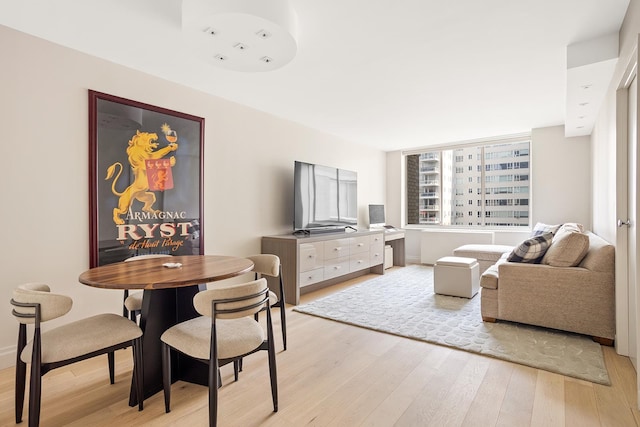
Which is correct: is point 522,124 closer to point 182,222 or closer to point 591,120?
point 591,120

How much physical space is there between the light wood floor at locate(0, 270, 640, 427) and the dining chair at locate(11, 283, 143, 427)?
27cm

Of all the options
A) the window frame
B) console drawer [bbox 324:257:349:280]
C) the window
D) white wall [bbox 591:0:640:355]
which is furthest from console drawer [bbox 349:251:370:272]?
white wall [bbox 591:0:640:355]

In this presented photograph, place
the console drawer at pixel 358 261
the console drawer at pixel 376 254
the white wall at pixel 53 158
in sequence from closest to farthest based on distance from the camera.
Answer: the white wall at pixel 53 158 → the console drawer at pixel 358 261 → the console drawer at pixel 376 254

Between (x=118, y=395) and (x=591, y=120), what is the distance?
18.3 ft

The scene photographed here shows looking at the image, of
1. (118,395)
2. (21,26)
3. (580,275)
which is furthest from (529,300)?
(21,26)

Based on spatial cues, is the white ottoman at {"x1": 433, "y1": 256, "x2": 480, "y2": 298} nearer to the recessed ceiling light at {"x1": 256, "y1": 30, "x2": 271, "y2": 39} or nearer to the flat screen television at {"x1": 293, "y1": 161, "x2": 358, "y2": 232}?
the flat screen television at {"x1": 293, "y1": 161, "x2": 358, "y2": 232}

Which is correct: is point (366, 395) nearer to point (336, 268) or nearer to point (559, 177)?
point (336, 268)

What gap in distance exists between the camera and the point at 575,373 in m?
2.27

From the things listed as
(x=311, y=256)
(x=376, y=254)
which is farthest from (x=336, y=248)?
(x=376, y=254)

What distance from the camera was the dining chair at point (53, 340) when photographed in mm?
1592

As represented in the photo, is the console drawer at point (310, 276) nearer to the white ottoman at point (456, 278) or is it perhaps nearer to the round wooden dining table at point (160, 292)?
the white ottoman at point (456, 278)

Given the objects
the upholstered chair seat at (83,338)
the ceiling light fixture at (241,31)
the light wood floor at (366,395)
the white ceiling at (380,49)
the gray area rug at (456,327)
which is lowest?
the light wood floor at (366,395)

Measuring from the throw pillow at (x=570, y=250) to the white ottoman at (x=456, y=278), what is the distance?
1.16m


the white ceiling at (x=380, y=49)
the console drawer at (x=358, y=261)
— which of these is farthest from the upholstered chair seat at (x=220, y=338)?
the console drawer at (x=358, y=261)
